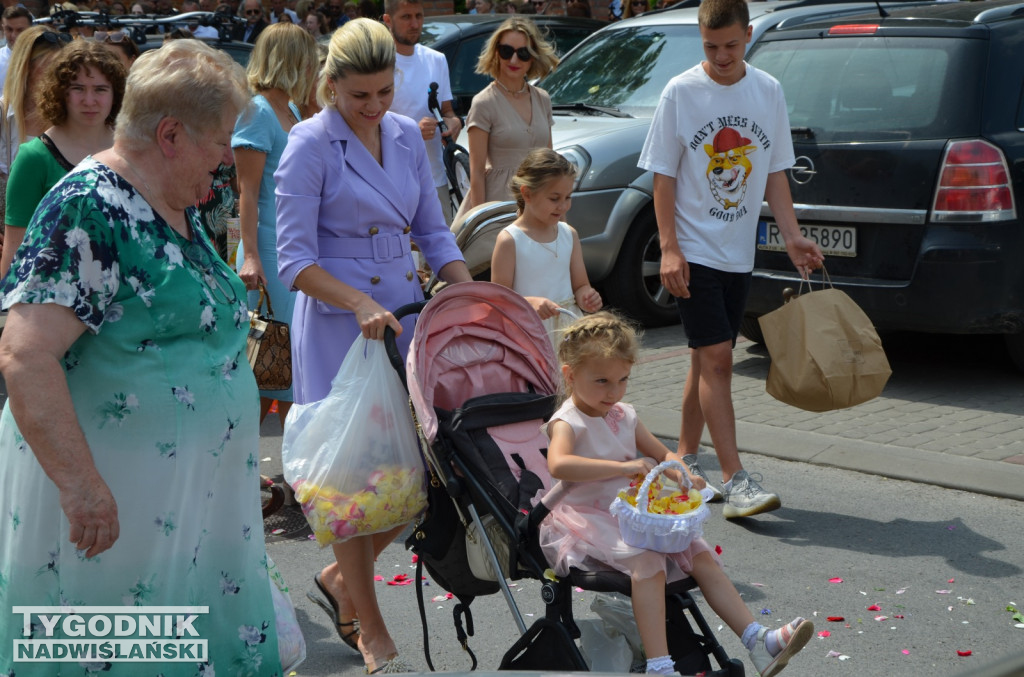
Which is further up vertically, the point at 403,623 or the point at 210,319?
the point at 210,319

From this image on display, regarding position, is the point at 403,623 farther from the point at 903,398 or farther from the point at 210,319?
the point at 903,398

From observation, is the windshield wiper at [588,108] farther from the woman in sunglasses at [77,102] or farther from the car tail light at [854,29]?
the woman in sunglasses at [77,102]

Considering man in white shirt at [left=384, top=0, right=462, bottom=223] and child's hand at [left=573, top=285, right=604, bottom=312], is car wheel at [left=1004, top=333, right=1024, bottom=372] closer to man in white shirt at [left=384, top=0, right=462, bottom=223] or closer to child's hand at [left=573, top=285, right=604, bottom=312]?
child's hand at [left=573, top=285, right=604, bottom=312]

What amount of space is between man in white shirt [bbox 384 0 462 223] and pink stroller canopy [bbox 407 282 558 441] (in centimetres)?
405

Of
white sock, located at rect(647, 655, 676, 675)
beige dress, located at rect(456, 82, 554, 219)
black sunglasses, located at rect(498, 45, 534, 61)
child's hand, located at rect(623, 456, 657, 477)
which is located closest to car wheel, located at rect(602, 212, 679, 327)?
beige dress, located at rect(456, 82, 554, 219)

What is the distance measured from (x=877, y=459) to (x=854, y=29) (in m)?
2.67

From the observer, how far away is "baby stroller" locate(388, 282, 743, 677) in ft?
11.2

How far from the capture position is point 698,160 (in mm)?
5504

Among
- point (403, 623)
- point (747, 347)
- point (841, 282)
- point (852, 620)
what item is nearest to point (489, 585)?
point (403, 623)

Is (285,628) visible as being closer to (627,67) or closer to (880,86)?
(880,86)

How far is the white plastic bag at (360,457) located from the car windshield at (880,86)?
4.02 meters

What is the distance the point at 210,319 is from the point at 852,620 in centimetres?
267

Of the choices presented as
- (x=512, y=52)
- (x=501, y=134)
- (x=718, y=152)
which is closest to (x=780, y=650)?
(x=718, y=152)

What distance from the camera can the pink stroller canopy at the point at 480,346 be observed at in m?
3.91
